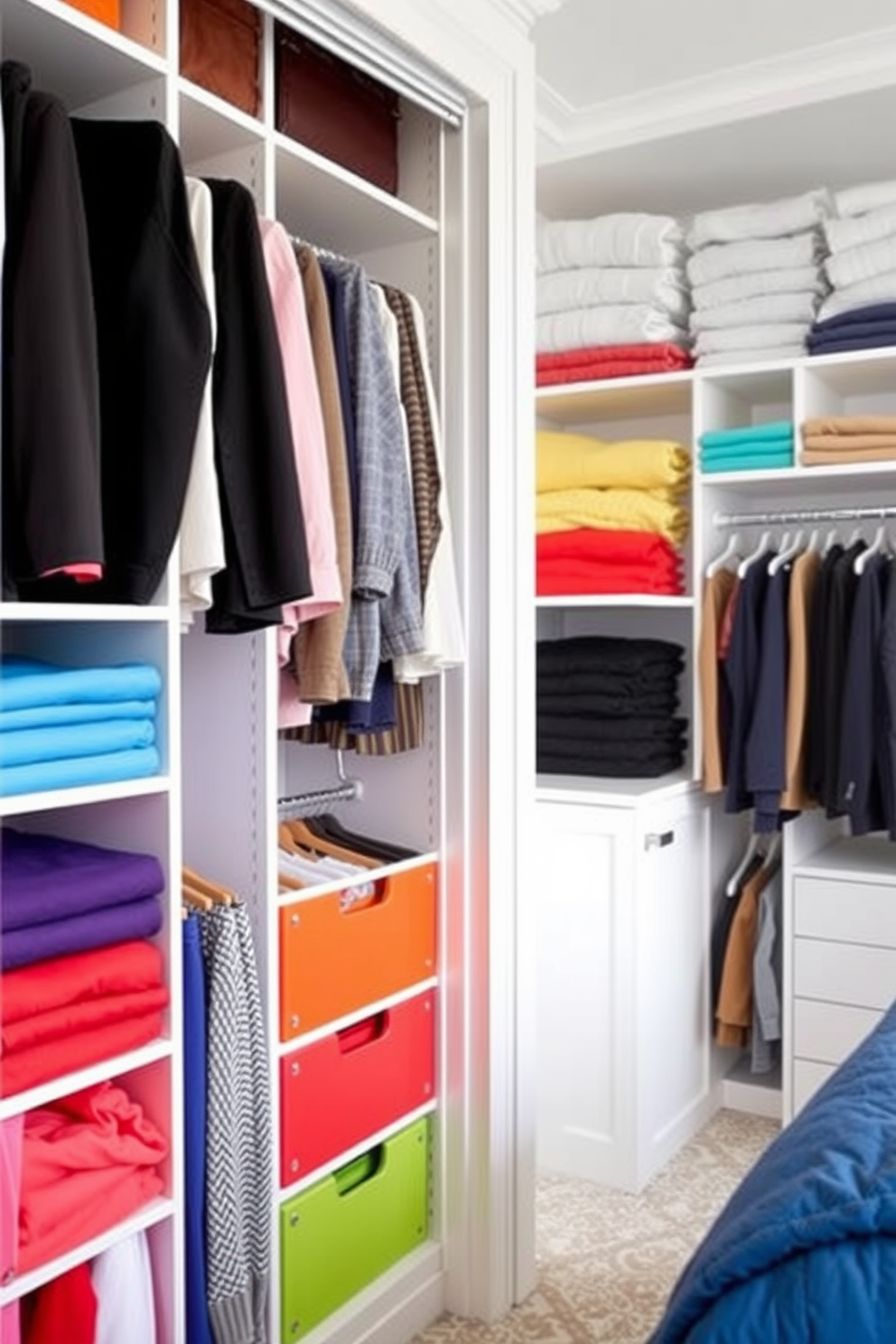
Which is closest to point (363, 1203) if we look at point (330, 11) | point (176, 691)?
point (176, 691)

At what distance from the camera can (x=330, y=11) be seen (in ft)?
6.10

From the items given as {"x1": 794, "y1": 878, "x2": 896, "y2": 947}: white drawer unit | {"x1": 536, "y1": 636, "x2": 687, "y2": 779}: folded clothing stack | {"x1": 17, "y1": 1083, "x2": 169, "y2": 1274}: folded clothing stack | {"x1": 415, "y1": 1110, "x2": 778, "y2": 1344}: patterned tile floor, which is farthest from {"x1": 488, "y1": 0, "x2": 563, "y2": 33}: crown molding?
{"x1": 415, "y1": 1110, "x2": 778, "y2": 1344}: patterned tile floor

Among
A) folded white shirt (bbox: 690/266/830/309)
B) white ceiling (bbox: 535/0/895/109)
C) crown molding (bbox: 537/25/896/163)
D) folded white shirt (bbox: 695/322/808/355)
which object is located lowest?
folded white shirt (bbox: 695/322/808/355)

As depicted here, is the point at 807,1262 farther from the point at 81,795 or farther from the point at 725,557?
the point at 725,557

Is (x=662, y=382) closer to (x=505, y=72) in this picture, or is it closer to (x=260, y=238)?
Result: (x=505, y=72)

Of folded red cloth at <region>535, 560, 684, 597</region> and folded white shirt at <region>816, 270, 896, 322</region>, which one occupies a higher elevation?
folded white shirt at <region>816, 270, 896, 322</region>

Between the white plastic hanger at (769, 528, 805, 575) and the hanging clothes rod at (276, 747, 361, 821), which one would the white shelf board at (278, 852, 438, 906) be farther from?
the white plastic hanger at (769, 528, 805, 575)

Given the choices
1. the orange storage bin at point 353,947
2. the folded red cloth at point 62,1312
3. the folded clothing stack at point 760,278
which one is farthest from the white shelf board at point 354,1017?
the folded clothing stack at point 760,278

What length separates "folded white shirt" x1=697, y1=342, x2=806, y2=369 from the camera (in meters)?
3.05

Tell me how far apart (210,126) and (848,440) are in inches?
68.2

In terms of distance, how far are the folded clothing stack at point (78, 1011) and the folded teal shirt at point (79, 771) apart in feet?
0.72

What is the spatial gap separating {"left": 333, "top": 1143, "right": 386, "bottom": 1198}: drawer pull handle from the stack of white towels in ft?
7.21

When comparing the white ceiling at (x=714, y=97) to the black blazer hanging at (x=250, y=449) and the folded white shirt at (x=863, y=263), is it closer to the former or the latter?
the folded white shirt at (x=863, y=263)

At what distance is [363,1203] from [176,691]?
3.40ft
